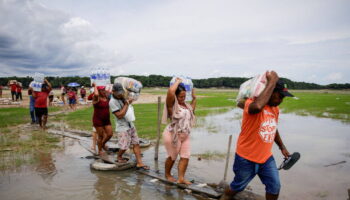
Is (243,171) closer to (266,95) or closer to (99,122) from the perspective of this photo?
(266,95)

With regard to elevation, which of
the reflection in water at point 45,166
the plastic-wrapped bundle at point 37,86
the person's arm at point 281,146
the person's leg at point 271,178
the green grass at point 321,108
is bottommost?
the green grass at point 321,108

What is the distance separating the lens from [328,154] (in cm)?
770

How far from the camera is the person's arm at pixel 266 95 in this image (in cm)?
296

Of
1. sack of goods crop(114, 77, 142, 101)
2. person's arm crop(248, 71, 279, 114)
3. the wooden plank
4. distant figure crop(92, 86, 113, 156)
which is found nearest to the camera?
person's arm crop(248, 71, 279, 114)

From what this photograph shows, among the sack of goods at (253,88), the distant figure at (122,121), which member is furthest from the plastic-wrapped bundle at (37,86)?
the sack of goods at (253,88)

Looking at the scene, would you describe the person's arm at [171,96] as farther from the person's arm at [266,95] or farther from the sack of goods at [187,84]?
the person's arm at [266,95]

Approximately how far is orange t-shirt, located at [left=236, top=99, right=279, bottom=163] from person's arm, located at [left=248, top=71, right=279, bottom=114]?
0.17 m

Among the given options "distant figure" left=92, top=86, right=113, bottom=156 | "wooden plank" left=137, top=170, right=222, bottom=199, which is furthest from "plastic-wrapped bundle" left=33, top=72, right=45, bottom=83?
"wooden plank" left=137, top=170, right=222, bottom=199

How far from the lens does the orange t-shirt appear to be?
3.22 metres

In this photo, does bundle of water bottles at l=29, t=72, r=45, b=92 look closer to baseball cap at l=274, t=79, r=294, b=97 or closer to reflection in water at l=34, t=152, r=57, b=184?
reflection in water at l=34, t=152, r=57, b=184

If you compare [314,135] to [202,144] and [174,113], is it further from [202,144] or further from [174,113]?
[174,113]

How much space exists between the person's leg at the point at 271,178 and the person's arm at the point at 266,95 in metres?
0.81

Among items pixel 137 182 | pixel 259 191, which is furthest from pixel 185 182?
pixel 259 191

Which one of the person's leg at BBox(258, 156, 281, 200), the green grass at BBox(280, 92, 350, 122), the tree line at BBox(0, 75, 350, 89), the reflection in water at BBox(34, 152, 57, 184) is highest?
the tree line at BBox(0, 75, 350, 89)
